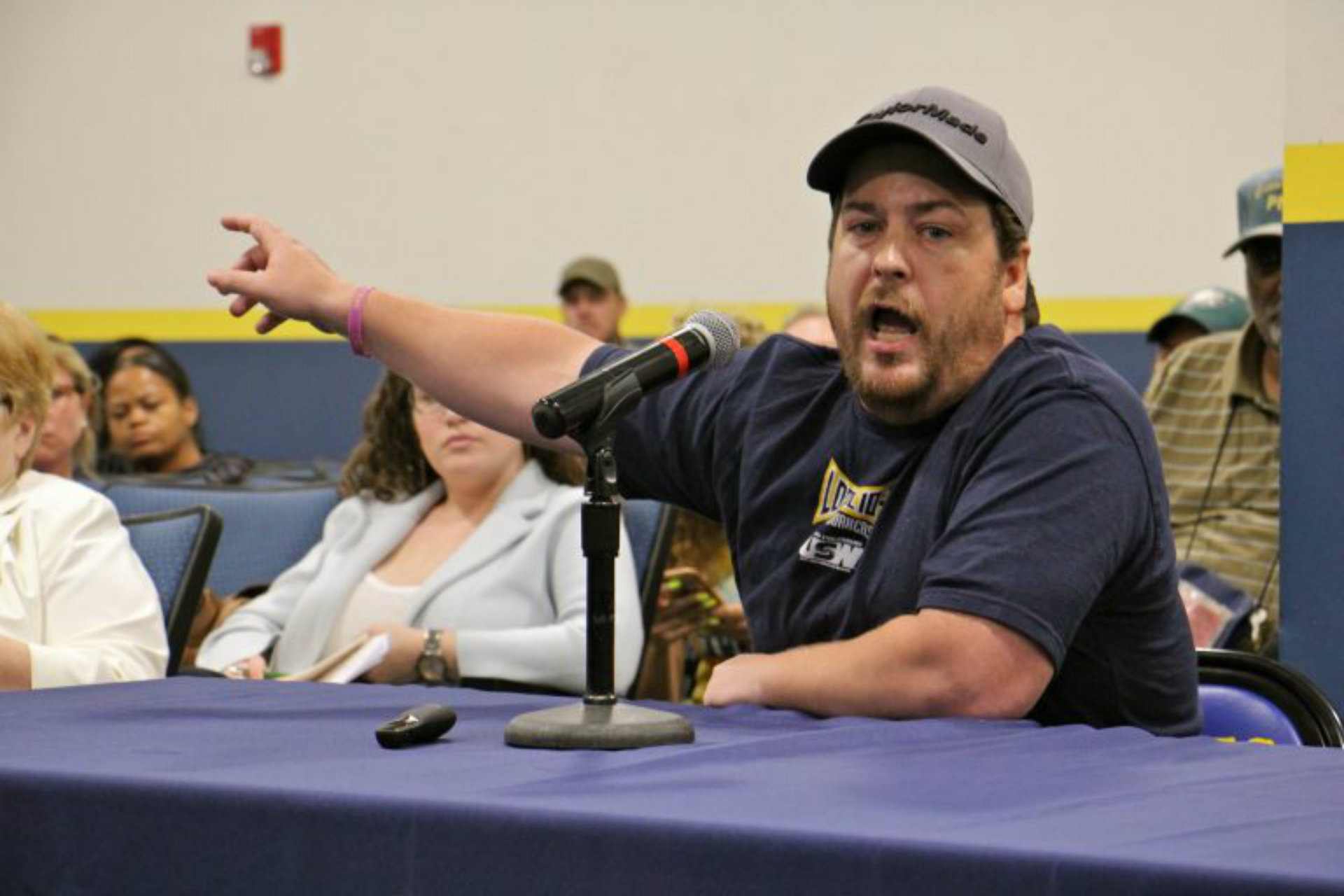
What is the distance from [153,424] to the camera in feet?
17.5

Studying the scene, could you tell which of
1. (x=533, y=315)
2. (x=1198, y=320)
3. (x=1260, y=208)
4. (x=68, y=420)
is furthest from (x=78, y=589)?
(x=1198, y=320)

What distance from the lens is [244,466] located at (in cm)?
547

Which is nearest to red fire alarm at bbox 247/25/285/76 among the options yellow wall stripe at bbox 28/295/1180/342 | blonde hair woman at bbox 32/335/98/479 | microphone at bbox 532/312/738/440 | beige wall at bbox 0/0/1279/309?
beige wall at bbox 0/0/1279/309

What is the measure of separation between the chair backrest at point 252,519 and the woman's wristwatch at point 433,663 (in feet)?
2.22

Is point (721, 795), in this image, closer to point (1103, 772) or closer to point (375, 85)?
point (1103, 772)

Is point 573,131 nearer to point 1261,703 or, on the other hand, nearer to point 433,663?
point 433,663

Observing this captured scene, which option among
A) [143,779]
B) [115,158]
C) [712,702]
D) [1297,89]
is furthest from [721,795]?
[115,158]

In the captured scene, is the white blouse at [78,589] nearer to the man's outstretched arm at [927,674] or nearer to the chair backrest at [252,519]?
the man's outstretched arm at [927,674]

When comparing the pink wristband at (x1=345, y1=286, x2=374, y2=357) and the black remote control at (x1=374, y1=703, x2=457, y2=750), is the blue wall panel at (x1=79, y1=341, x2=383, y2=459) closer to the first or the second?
the pink wristband at (x1=345, y1=286, x2=374, y2=357)

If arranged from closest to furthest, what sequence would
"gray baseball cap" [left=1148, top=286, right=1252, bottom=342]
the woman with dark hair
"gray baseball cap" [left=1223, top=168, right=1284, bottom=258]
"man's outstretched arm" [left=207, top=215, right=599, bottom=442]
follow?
"man's outstretched arm" [left=207, top=215, right=599, bottom=442], "gray baseball cap" [left=1223, top=168, right=1284, bottom=258], "gray baseball cap" [left=1148, top=286, right=1252, bottom=342], the woman with dark hair

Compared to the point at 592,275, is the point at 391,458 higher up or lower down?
lower down

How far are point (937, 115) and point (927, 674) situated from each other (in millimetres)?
580

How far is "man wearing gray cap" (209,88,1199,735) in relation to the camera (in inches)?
61.4

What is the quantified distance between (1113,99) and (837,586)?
14.4 ft
